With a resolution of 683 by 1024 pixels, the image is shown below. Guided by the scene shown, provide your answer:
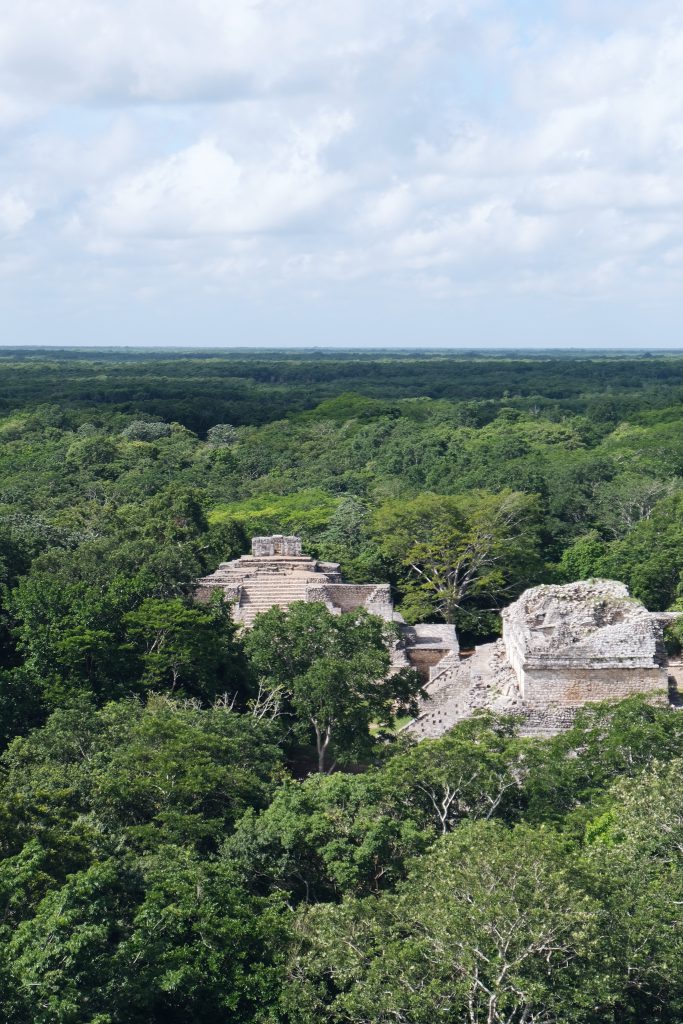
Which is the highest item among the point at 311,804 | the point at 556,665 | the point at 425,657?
the point at 556,665

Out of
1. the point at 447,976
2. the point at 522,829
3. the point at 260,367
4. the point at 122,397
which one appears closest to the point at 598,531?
the point at 522,829

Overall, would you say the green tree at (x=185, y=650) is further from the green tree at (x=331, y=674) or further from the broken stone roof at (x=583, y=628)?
the broken stone roof at (x=583, y=628)

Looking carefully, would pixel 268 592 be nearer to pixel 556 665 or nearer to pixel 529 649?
pixel 529 649

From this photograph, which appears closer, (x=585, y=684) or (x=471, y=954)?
(x=471, y=954)

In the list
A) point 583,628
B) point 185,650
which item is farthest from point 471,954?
point 583,628

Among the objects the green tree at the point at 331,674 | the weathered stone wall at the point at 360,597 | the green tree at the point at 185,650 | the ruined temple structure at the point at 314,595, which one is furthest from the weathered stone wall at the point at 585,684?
the weathered stone wall at the point at 360,597
